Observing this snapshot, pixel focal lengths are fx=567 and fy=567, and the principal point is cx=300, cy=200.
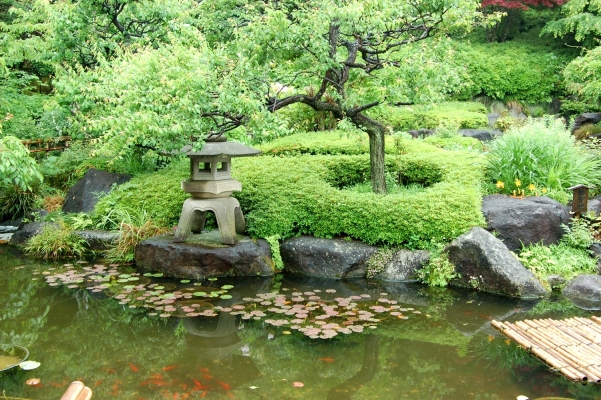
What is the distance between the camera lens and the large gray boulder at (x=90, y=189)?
9.74m

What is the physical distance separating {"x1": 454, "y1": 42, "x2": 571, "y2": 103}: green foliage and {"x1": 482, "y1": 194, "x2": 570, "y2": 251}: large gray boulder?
34.5ft

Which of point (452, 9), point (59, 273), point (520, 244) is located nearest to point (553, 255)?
point (520, 244)

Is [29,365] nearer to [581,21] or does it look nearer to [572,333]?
[572,333]

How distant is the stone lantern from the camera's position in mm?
7906

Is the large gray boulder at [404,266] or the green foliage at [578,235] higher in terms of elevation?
the green foliage at [578,235]

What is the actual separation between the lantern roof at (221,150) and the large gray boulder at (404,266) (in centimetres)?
247

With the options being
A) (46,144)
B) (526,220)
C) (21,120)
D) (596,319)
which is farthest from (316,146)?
(21,120)

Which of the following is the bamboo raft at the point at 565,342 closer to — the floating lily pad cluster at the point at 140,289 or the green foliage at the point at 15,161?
the floating lily pad cluster at the point at 140,289

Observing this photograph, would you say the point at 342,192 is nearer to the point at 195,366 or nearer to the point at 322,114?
the point at 195,366

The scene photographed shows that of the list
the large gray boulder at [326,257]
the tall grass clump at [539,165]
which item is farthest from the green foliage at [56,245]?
the tall grass clump at [539,165]

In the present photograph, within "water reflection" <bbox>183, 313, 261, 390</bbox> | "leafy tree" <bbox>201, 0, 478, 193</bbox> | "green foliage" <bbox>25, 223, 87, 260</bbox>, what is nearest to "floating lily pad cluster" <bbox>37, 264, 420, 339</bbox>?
"water reflection" <bbox>183, 313, 261, 390</bbox>

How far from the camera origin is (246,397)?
4.70 m

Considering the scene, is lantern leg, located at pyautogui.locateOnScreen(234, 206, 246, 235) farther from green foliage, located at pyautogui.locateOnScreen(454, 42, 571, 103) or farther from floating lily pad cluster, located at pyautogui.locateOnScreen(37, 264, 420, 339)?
green foliage, located at pyautogui.locateOnScreen(454, 42, 571, 103)

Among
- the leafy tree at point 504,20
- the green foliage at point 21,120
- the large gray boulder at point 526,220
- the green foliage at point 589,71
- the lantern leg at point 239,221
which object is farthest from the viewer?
the leafy tree at point 504,20
